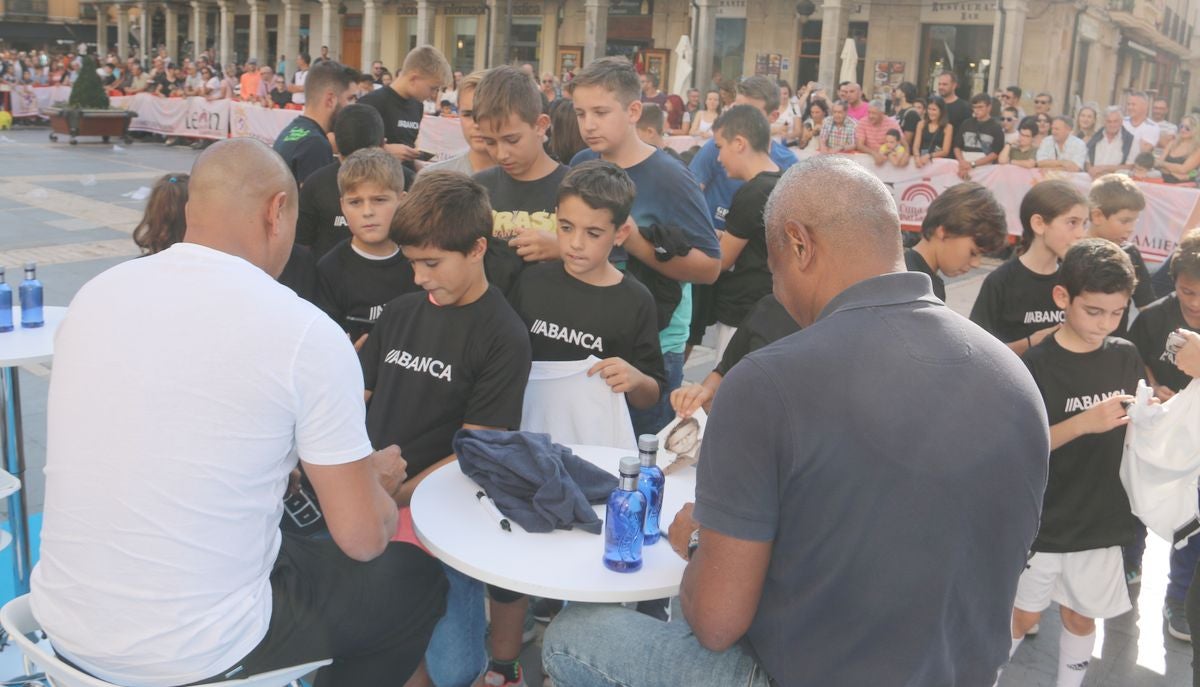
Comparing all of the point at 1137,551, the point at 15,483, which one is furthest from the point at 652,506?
the point at 1137,551

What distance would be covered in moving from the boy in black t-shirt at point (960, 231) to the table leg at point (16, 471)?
10.7ft

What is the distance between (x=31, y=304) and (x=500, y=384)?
1.96 metres

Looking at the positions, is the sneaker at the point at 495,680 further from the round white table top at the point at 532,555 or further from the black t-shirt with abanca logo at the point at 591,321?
the black t-shirt with abanca logo at the point at 591,321

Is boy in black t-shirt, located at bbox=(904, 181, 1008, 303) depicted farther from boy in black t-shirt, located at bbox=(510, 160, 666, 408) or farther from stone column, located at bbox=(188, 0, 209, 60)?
stone column, located at bbox=(188, 0, 209, 60)

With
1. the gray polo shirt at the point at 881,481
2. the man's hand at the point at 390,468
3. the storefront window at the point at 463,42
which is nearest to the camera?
the gray polo shirt at the point at 881,481

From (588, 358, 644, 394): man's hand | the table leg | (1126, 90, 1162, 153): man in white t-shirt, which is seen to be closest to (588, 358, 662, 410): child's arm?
(588, 358, 644, 394): man's hand

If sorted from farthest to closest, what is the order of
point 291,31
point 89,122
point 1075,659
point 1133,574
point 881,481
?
point 291,31 < point 89,122 < point 1133,574 < point 1075,659 < point 881,481

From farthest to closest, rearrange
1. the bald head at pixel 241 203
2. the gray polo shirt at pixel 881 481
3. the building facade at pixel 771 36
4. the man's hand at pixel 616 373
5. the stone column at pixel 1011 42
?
the building facade at pixel 771 36 < the stone column at pixel 1011 42 < the man's hand at pixel 616 373 < the bald head at pixel 241 203 < the gray polo shirt at pixel 881 481

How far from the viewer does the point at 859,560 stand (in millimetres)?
1739

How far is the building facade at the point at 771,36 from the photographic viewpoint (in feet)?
79.8

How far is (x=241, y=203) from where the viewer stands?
7.21ft

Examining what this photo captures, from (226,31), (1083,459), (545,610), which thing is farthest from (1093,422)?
(226,31)

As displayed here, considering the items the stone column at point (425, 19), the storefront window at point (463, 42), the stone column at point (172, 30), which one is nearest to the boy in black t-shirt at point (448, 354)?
the stone column at point (425, 19)

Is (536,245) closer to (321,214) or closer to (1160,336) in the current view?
(321,214)
